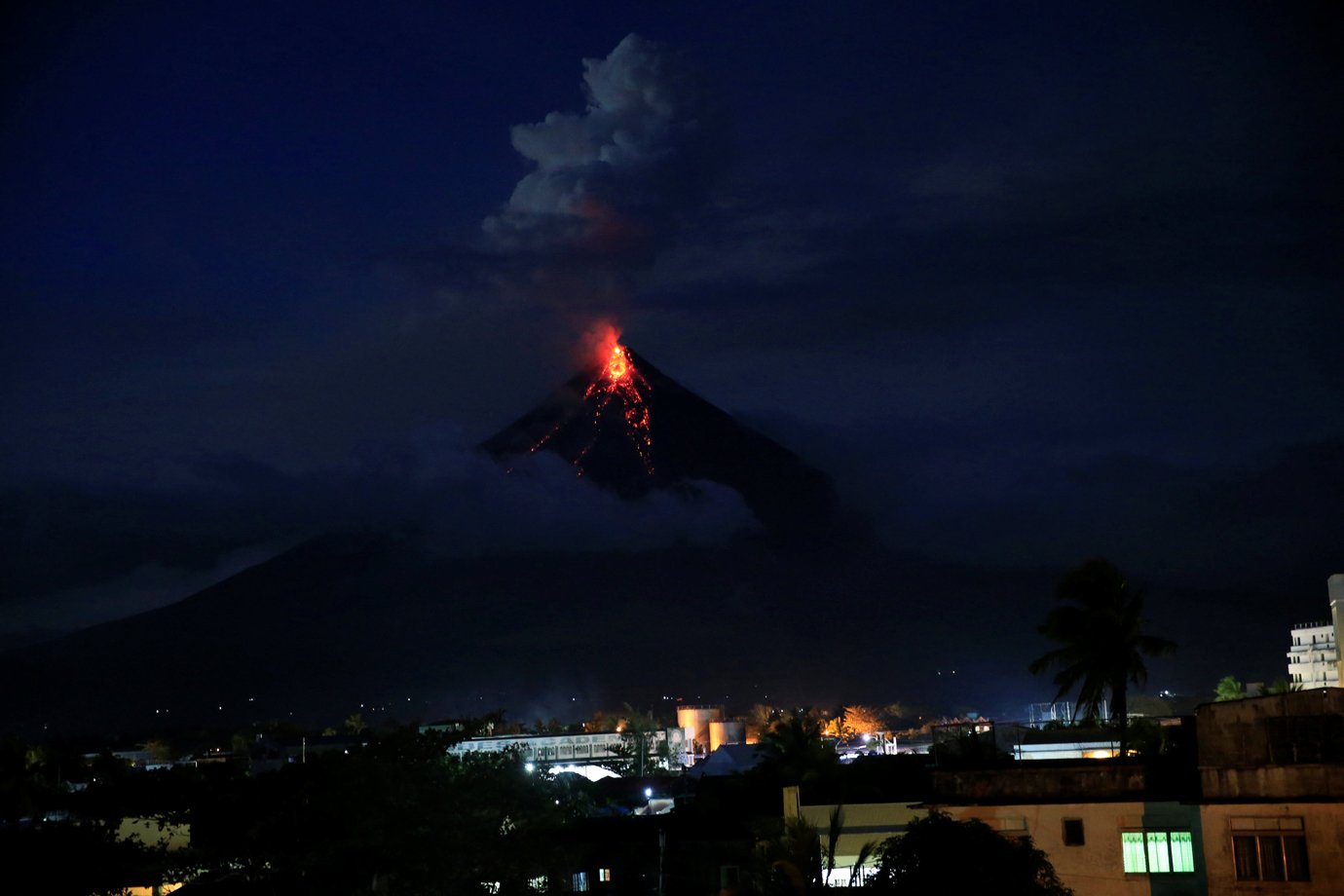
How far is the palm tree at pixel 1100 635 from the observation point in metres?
43.3

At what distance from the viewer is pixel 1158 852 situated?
95.8 ft

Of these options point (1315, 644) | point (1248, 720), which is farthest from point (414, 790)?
point (1315, 644)

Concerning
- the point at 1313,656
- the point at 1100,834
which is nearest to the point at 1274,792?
the point at 1100,834

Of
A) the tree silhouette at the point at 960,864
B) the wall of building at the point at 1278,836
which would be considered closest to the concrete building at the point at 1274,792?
the wall of building at the point at 1278,836

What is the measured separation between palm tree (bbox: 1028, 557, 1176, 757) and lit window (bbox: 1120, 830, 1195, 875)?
13.6 meters

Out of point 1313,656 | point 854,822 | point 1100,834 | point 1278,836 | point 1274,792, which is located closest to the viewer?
point 1278,836

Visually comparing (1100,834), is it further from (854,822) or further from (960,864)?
(854,822)

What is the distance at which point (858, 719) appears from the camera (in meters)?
179

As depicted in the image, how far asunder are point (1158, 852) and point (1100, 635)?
1485cm

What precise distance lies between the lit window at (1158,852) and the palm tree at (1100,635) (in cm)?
1358

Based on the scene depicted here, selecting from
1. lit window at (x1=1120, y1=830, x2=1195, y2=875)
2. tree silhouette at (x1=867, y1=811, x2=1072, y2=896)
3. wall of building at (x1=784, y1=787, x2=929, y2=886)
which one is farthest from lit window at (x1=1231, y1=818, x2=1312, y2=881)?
wall of building at (x1=784, y1=787, x2=929, y2=886)

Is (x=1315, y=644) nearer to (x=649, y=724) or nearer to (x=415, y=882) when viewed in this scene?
(x=649, y=724)

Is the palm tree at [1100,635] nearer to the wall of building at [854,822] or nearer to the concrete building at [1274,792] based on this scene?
the wall of building at [854,822]

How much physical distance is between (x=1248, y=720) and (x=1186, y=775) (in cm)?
296
